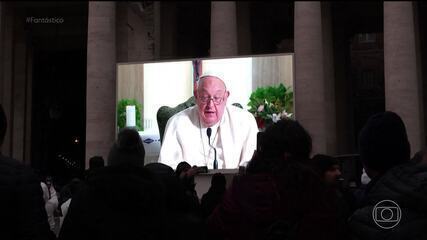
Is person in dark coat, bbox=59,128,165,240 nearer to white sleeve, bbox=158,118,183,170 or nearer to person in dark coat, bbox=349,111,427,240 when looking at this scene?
person in dark coat, bbox=349,111,427,240

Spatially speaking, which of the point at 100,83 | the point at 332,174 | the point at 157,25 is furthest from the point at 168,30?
the point at 332,174

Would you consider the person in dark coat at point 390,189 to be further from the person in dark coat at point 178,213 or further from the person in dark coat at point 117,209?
the person in dark coat at point 117,209

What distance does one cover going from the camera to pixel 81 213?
13.9 ft

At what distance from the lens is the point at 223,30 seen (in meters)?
27.1

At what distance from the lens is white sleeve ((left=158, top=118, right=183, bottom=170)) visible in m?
15.8

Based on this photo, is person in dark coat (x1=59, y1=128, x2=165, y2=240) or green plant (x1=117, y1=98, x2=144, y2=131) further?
green plant (x1=117, y1=98, x2=144, y2=131)

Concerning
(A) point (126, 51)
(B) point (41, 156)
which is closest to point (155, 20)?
(A) point (126, 51)

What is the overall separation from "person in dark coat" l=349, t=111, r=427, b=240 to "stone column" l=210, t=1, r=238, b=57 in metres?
22.7

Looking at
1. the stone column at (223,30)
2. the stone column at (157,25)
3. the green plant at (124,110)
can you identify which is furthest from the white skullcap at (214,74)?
the stone column at (157,25)

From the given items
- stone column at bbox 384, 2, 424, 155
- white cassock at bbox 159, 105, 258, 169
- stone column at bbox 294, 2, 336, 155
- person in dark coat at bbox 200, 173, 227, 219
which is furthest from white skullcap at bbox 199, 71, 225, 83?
stone column at bbox 384, 2, 424, 155

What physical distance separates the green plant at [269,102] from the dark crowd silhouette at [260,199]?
1124 cm

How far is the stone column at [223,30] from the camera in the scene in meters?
26.8

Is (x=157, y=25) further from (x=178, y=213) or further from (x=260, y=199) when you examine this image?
(x=260, y=199)

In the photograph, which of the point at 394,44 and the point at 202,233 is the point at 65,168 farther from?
the point at 202,233
